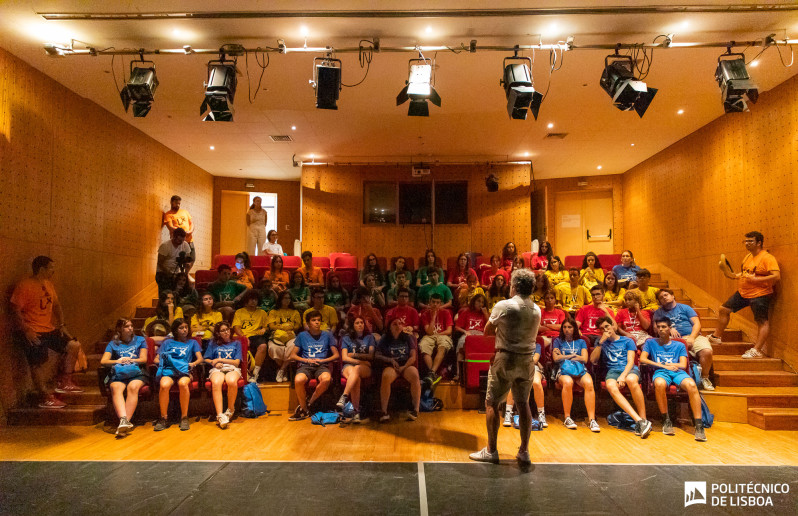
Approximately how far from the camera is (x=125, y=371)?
16.7 feet

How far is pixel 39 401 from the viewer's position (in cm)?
535

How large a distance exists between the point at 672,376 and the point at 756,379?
147cm

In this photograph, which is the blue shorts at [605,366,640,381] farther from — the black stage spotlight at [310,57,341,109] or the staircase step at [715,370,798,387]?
the black stage spotlight at [310,57,341,109]

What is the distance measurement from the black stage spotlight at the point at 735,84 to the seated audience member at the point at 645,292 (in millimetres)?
2295

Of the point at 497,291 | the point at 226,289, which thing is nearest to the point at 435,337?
the point at 497,291

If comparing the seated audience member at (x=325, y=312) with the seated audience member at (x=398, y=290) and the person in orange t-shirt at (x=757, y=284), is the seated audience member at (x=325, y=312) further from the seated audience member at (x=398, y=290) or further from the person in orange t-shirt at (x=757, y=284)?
the person in orange t-shirt at (x=757, y=284)

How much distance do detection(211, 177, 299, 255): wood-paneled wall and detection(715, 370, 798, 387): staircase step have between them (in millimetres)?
9275

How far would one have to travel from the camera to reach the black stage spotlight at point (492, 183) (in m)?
9.63

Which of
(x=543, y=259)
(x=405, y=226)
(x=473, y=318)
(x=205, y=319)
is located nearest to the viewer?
(x=205, y=319)

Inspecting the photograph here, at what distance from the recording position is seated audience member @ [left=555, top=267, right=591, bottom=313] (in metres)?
7.14

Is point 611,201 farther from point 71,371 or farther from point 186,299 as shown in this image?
point 71,371

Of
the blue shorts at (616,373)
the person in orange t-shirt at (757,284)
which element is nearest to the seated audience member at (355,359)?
the blue shorts at (616,373)

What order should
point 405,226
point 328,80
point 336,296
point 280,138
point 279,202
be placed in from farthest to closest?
point 279,202, point 405,226, point 280,138, point 336,296, point 328,80

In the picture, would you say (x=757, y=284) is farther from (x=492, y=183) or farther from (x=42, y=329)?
(x=42, y=329)
